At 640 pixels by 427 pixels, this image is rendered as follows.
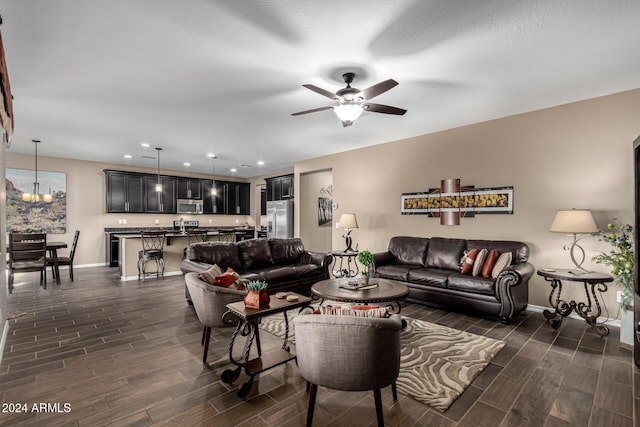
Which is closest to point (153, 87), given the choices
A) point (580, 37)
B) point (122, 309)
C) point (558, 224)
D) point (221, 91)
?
point (221, 91)

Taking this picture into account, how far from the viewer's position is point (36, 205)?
704 centimetres

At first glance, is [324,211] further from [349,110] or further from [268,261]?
[349,110]

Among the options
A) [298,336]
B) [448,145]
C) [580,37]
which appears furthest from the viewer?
[448,145]

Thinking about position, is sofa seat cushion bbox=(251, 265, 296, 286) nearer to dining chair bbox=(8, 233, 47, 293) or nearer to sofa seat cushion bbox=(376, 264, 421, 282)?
sofa seat cushion bbox=(376, 264, 421, 282)

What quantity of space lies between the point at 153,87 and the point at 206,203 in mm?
6600

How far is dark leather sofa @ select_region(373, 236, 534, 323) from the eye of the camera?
11.8ft

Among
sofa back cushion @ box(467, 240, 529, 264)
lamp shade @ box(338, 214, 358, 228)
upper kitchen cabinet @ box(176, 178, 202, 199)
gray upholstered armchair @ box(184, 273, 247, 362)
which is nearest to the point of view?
gray upholstered armchair @ box(184, 273, 247, 362)

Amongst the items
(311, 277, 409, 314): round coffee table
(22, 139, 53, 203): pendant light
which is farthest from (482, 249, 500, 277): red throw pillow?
(22, 139, 53, 203): pendant light

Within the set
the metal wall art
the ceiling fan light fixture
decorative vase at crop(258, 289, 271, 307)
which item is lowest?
decorative vase at crop(258, 289, 271, 307)

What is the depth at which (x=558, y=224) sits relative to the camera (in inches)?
138

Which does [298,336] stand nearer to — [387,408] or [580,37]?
[387,408]

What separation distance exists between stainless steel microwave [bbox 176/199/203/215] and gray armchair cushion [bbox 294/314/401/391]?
8.43m

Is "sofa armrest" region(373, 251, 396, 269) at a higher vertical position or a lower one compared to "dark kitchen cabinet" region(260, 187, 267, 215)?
lower

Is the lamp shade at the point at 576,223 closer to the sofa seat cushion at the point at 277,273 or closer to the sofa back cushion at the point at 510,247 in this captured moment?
the sofa back cushion at the point at 510,247
